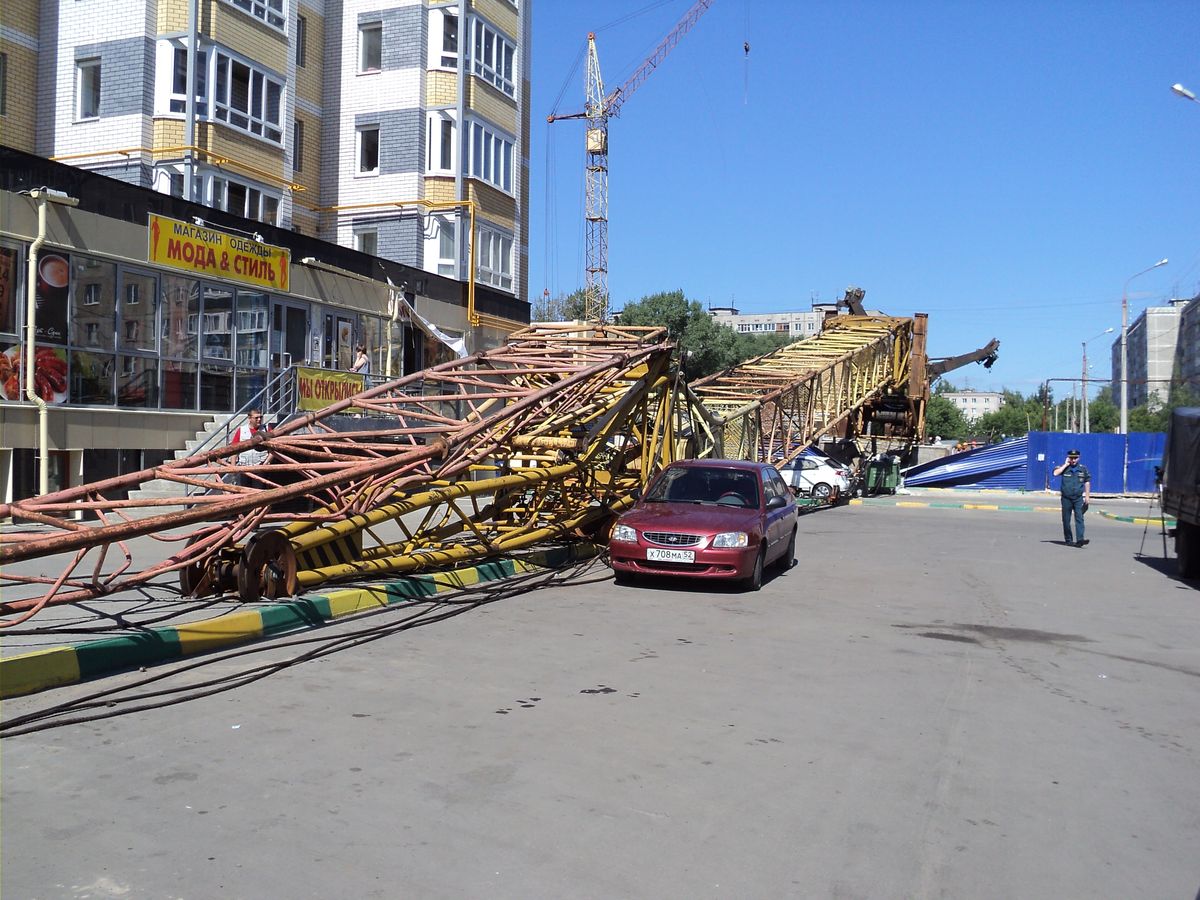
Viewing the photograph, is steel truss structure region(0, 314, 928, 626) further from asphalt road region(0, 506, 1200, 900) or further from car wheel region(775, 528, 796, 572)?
car wheel region(775, 528, 796, 572)

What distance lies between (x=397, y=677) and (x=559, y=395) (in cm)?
591

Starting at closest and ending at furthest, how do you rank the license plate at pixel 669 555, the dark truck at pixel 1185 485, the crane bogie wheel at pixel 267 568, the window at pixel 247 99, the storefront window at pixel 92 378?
the crane bogie wheel at pixel 267 568 < the license plate at pixel 669 555 < the dark truck at pixel 1185 485 < the storefront window at pixel 92 378 < the window at pixel 247 99

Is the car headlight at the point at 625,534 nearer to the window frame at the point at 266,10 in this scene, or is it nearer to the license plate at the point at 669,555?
the license plate at the point at 669,555

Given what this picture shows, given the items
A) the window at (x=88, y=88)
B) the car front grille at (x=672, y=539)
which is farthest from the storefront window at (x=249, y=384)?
the car front grille at (x=672, y=539)

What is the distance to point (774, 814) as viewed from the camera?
16.1ft

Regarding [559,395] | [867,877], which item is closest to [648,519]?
[559,395]

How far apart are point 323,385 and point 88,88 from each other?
10710 millimetres

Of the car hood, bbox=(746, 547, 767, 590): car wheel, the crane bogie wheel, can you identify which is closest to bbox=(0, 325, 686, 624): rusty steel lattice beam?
the crane bogie wheel

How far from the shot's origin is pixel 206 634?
8086 millimetres

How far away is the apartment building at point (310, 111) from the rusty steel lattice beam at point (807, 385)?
9626mm

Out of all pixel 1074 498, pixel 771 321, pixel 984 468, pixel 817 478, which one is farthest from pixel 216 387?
pixel 771 321

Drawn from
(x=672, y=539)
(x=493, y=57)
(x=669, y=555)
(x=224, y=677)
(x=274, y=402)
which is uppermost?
(x=493, y=57)

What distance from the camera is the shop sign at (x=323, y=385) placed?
22.6m

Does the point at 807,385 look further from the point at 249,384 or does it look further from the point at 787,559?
the point at 249,384
